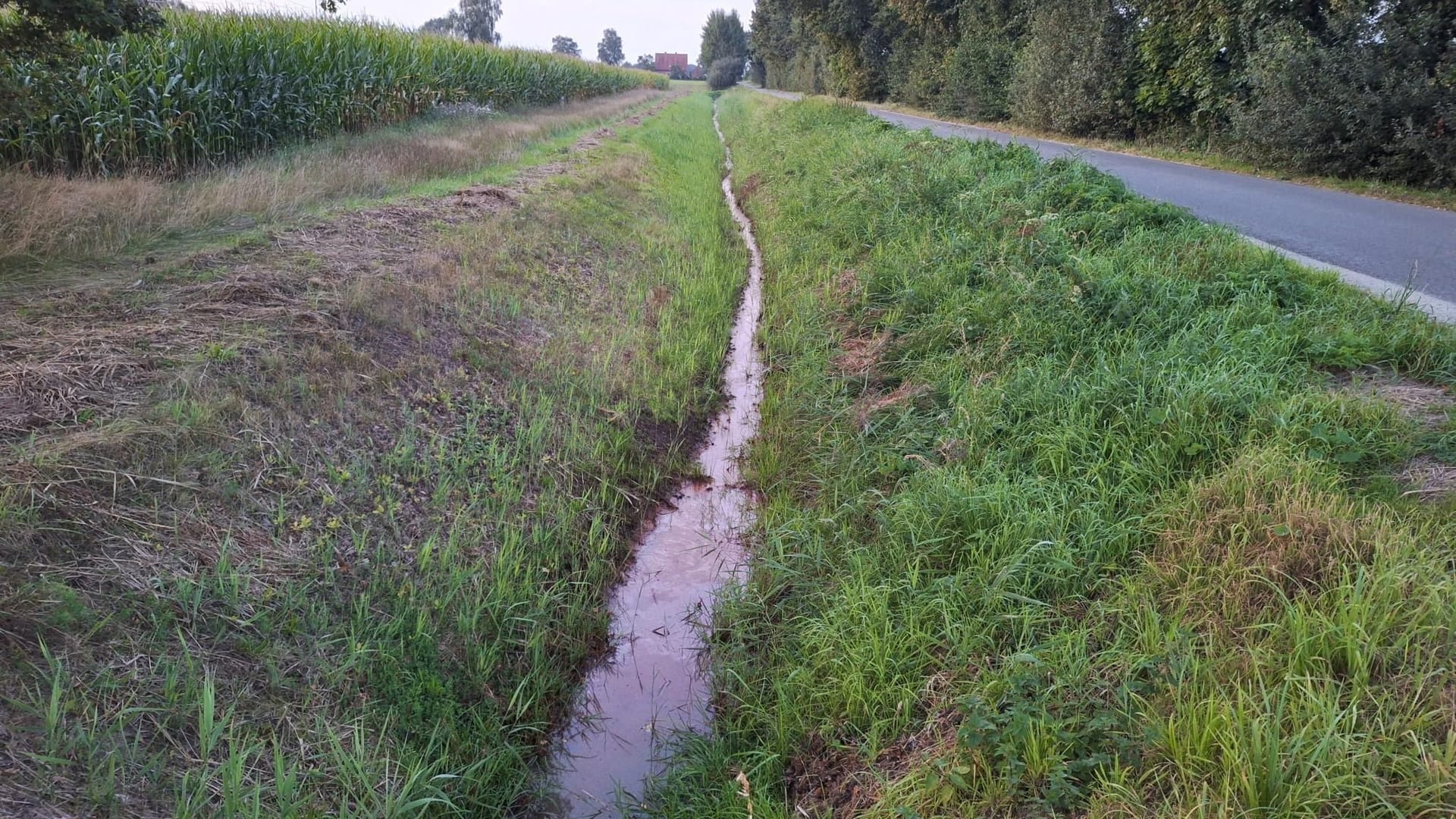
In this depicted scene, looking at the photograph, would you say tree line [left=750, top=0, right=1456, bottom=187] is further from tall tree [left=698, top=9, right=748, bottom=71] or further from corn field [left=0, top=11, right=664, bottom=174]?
tall tree [left=698, top=9, right=748, bottom=71]

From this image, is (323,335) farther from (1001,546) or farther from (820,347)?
(1001,546)

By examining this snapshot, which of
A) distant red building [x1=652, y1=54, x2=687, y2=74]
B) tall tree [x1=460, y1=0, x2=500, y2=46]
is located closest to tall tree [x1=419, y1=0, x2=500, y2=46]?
tall tree [x1=460, y1=0, x2=500, y2=46]

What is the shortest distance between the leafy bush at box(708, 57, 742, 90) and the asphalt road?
71212 millimetres

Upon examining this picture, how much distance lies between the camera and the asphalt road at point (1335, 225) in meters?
5.07

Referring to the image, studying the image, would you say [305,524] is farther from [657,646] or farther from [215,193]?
[215,193]

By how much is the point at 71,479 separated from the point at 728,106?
4071cm

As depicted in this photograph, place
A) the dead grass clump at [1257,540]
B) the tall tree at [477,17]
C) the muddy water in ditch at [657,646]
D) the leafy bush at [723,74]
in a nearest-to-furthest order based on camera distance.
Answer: the dead grass clump at [1257,540] → the muddy water in ditch at [657,646] → the tall tree at [477,17] → the leafy bush at [723,74]

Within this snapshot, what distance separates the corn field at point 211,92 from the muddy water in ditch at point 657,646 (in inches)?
206

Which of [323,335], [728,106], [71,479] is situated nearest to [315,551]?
[71,479]

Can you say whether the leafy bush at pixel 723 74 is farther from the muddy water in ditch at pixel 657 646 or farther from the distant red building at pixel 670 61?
the muddy water in ditch at pixel 657 646

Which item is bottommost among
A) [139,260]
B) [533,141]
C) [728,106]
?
[139,260]

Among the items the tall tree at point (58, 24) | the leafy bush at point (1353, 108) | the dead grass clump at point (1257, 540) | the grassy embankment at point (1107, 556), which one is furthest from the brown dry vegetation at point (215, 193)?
the leafy bush at point (1353, 108)

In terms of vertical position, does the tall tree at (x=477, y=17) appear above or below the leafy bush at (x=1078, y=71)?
above

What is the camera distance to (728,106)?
40.1 m
